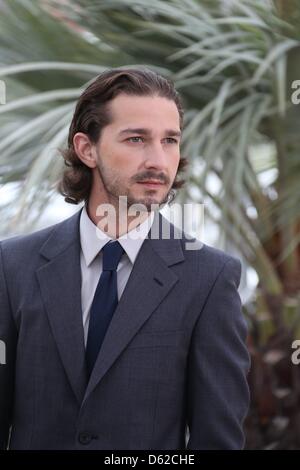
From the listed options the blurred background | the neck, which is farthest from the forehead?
the blurred background

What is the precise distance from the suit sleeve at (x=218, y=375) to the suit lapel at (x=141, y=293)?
8cm

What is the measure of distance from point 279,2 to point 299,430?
1408 millimetres

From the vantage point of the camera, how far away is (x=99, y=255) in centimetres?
141

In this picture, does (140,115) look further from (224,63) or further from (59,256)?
(224,63)

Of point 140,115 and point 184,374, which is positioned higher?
point 140,115

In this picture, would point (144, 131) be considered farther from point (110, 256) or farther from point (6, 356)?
point (6, 356)

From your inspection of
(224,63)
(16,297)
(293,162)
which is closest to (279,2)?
(224,63)

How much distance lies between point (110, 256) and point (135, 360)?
0.18 meters

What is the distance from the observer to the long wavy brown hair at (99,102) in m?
1.37

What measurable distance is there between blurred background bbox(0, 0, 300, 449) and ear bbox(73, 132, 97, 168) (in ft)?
3.08

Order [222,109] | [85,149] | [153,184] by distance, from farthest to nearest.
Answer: [222,109]
[85,149]
[153,184]

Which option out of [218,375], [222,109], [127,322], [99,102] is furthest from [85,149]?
[222,109]

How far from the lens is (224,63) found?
8.14 ft

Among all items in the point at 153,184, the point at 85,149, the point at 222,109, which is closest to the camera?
the point at 153,184
